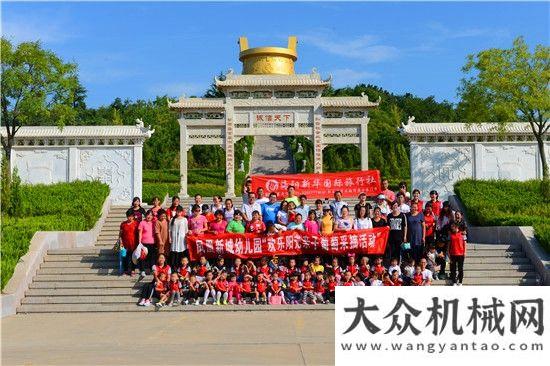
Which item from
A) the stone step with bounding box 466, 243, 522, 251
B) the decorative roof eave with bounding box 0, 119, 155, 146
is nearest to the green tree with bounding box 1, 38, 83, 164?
the decorative roof eave with bounding box 0, 119, 155, 146

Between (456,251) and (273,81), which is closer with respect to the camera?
(456,251)

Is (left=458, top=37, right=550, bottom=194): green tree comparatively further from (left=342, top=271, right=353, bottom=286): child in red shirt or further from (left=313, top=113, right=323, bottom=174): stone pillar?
(left=342, top=271, right=353, bottom=286): child in red shirt

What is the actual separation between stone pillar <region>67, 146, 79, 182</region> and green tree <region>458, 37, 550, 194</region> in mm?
12164

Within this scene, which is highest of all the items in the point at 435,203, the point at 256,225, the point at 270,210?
the point at 435,203

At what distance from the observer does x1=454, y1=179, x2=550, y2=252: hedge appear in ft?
48.9

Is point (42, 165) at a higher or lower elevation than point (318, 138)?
lower

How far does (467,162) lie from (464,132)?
3.09ft

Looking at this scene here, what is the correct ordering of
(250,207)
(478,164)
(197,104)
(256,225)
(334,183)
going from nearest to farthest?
(256,225), (250,207), (334,183), (478,164), (197,104)

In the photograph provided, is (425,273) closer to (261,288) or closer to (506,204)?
(261,288)

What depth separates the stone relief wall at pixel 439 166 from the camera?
21875 millimetres

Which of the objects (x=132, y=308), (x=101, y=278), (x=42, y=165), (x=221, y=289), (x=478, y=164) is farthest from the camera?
(x=42, y=165)

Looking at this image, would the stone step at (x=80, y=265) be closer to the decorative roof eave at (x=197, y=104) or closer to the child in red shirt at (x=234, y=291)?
the child in red shirt at (x=234, y=291)

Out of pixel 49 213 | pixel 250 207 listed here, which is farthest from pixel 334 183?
pixel 49 213

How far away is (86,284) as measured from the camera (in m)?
12.2
